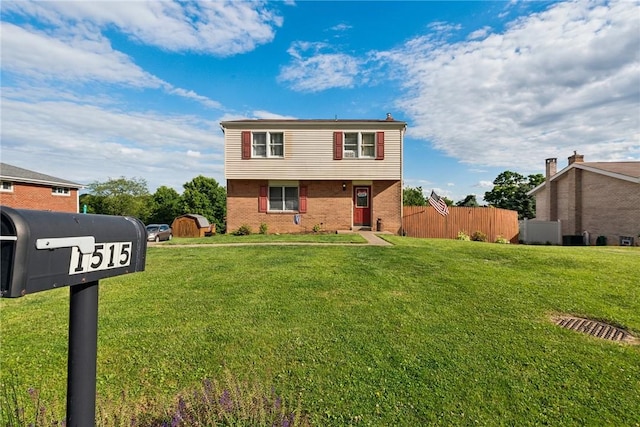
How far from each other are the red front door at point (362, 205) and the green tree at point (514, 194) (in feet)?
96.2

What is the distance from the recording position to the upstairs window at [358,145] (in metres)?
16.7

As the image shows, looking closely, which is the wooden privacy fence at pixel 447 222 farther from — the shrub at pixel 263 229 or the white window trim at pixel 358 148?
the shrub at pixel 263 229

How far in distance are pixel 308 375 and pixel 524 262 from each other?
6.99 metres

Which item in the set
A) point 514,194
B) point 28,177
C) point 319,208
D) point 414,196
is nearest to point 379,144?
point 319,208

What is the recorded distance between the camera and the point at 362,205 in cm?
1748

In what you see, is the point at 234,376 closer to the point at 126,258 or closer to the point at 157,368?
the point at 157,368

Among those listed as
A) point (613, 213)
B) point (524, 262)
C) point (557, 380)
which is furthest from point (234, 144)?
point (613, 213)

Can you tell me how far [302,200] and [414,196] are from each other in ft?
96.3

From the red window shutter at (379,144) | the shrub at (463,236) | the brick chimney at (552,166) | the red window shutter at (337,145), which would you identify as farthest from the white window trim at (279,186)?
the brick chimney at (552,166)

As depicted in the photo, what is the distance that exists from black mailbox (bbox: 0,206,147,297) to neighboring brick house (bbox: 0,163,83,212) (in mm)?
24834

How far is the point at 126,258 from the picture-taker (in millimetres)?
1384

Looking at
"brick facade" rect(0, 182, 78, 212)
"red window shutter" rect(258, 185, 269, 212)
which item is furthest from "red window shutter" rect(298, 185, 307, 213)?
"brick facade" rect(0, 182, 78, 212)

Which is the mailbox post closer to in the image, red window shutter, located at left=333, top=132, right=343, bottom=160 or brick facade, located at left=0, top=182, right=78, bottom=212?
red window shutter, located at left=333, top=132, right=343, bottom=160

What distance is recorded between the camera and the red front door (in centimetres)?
1741
